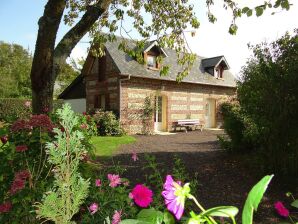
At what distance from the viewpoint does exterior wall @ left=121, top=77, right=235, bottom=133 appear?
60.7 ft

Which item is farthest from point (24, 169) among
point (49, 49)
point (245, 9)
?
point (245, 9)

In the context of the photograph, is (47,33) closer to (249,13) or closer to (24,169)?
(24,169)

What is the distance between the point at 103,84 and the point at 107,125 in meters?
3.68

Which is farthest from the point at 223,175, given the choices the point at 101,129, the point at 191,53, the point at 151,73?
the point at 151,73

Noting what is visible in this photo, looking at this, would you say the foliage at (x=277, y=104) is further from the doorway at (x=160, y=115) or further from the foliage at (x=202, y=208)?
the doorway at (x=160, y=115)

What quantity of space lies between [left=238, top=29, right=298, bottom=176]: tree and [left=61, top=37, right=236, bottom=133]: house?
1056 centimetres

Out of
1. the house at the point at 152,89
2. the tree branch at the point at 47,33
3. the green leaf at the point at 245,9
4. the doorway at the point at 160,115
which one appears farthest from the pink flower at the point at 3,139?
the doorway at the point at 160,115

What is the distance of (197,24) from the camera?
27.3 ft

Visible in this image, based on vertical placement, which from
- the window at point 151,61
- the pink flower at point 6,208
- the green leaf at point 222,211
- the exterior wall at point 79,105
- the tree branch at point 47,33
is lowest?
the pink flower at point 6,208

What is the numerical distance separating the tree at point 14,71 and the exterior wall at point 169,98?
20358 mm

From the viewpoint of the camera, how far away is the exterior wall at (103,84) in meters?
18.7

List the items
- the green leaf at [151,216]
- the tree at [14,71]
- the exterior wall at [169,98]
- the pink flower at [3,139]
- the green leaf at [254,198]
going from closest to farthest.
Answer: the green leaf at [254,198]
the green leaf at [151,216]
the pink flower at [3,139]
the exterior wall at [169,98]
the tree at [14,71]

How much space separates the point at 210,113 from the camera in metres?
24.9

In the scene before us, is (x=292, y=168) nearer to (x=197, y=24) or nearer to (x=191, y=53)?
(x=191, y=53)
